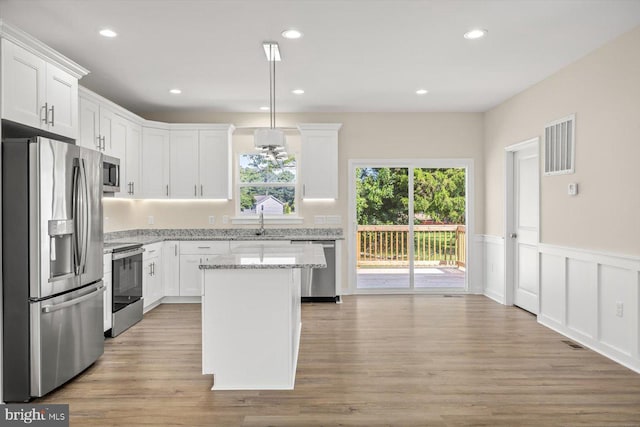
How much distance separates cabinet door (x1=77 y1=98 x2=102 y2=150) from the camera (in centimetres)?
434

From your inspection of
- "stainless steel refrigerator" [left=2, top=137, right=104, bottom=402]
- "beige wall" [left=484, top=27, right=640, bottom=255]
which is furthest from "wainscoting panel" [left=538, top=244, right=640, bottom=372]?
"stainless steel refrigerator" [left=2, top=137, right=104, bottom=402]

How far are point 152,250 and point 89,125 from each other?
1.70 m

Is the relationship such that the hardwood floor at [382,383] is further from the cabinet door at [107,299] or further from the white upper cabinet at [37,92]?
the white upper cabinet at [37,92]

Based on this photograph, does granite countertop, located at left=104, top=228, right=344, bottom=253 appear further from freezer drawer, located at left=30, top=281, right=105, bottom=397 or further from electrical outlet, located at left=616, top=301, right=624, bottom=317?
electrical outlet, located at left=616, top=301, right=624, bottom=317

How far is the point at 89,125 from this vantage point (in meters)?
Answer: 4.48

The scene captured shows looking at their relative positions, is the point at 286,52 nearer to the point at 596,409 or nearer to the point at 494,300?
the point at 596,409

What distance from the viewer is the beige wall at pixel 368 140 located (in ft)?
21.2

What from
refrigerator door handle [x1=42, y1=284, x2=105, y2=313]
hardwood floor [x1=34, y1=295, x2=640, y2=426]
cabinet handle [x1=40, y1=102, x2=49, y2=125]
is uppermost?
cabinet handle [x1=40, y1=102, x2=49, y2=125]

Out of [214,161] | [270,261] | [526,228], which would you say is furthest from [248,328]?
[526,228]

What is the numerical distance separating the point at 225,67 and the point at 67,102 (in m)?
1.55

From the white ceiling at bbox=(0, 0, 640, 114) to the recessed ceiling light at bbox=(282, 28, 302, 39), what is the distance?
7 cm

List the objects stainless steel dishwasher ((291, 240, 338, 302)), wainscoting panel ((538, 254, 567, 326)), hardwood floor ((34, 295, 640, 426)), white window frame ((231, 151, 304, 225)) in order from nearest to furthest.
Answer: hardwood floor ((34, 295, 640, 426))
wainscoting panel ((538, 254, 567, 326))
stainless steel dishwasher ((291, 240, 338, 302))
white window frame ((231, 151, 304, 225))

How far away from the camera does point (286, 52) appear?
13.1 ft

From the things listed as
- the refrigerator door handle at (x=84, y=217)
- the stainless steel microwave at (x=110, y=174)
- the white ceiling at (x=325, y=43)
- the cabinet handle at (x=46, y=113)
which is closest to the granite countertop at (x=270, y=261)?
the refrigerator door handle at (x=84, y=217)
